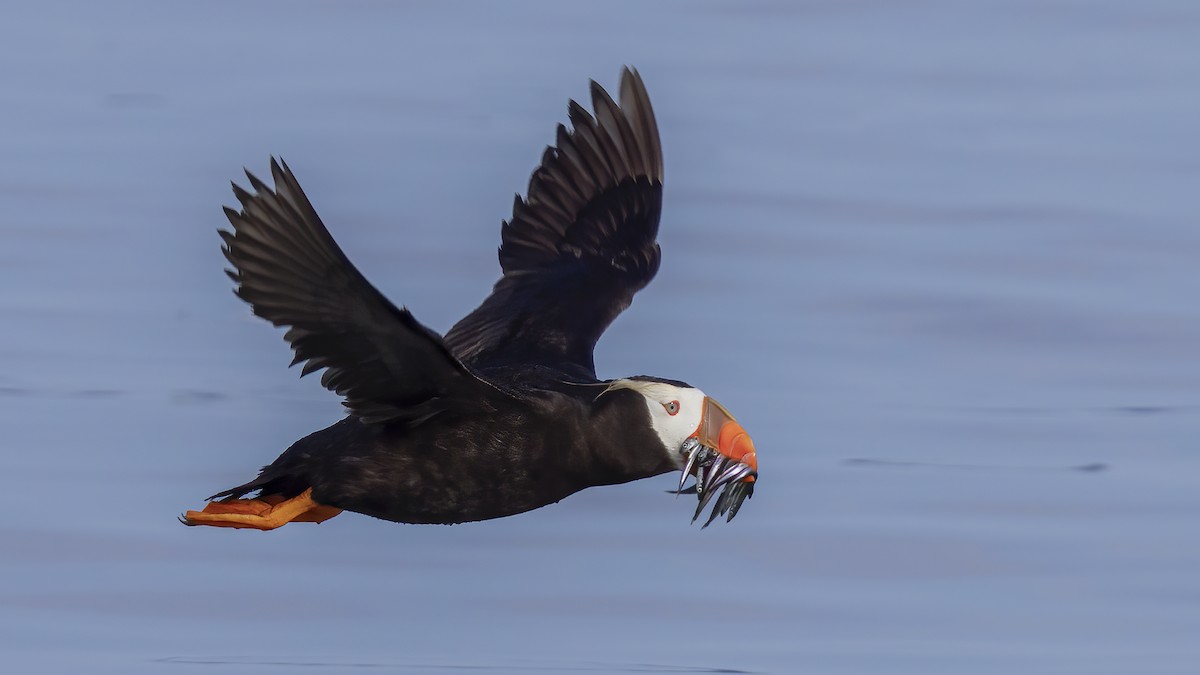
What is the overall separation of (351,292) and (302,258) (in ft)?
0.67

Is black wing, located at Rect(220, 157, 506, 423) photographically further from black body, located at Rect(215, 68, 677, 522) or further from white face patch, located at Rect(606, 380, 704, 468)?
white face patch, located at Rect(606, 380, 704, 468)

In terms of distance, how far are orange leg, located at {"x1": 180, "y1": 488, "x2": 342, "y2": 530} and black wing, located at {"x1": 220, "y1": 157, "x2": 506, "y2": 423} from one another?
619 mm

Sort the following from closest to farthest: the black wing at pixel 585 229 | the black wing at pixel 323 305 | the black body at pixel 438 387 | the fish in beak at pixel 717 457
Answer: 1. the black wing at pixel 323 305
2. the black body at pixel 438 387
3. the fish in beak at pixel 717 457
4. the black wing at pixel 585 229

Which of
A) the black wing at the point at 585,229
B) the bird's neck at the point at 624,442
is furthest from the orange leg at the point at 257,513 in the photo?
the black wing at the point at 585,229

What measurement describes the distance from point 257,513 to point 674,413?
171 cm

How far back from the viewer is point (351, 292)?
6.96 metres

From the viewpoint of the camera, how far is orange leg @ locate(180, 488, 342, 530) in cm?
793

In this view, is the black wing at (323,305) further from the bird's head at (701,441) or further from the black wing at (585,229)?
the black wing at (585,229)

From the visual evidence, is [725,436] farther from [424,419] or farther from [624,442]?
[424,419]

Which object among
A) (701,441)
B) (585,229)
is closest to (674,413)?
(701,441)

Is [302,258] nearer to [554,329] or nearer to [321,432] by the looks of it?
[321,432]

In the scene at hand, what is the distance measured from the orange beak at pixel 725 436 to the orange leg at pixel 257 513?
5.16 ft

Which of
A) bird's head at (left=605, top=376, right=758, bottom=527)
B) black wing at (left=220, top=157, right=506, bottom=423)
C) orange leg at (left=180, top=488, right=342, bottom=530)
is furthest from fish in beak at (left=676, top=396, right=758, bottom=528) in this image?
orange leg at (left=180, top=488, right=342, bottom=530)

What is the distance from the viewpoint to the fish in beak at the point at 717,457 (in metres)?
7.61
